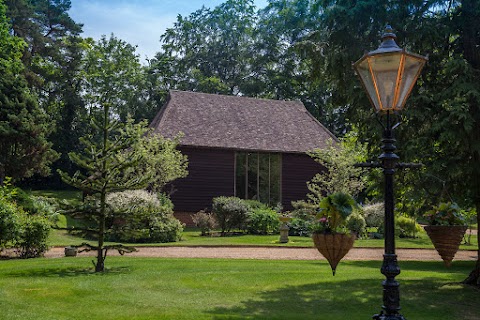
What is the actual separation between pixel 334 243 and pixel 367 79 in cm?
188

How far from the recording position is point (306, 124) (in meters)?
35.3

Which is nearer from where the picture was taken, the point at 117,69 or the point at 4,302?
the point at 4,302

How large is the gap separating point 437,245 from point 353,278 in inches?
215

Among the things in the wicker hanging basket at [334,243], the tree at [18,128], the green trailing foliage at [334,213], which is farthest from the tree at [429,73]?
the tree at [18,128]

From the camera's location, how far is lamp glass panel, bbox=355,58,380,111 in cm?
577

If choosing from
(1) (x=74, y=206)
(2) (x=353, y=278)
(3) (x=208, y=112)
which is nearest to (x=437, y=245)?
(2) (x=353, y=278)

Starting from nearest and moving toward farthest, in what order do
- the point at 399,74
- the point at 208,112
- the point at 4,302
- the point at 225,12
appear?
the point at 399,74 < the point at 4,302 < the point at 208,112 < the point at 225,12

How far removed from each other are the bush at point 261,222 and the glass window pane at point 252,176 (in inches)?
256

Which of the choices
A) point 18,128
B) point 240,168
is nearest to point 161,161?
point 240,168

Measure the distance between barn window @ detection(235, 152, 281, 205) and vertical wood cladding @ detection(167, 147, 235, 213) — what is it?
61cm

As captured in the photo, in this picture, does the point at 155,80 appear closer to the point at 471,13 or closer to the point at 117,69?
the point at 117,69

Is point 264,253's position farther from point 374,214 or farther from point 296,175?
point 296,175

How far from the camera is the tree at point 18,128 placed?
28812mm

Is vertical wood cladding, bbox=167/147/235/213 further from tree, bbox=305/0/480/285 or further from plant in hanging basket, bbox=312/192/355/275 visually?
plant in hanging basket, bbox=312/192/355/275
